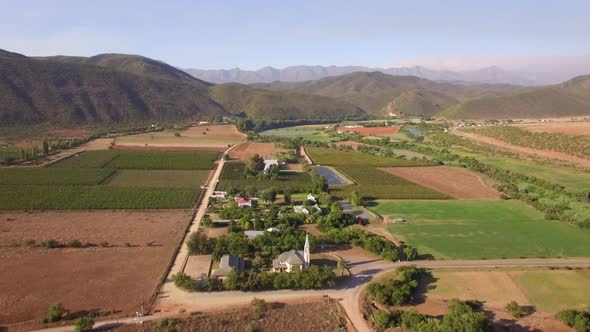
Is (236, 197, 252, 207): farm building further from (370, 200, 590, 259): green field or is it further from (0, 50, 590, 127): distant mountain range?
(0, 50, 590, 127): distant mountain range

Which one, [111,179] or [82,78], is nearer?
[111,179]

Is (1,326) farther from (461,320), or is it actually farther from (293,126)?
(293,126)

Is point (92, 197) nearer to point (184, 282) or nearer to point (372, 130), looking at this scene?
point (184, 282)

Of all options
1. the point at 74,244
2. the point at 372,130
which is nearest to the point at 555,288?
the point at 74,244

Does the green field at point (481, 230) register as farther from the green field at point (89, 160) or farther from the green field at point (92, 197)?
the green field at point (89, 160)

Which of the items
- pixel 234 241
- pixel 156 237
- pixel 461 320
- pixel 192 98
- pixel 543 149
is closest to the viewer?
pixel 461 320

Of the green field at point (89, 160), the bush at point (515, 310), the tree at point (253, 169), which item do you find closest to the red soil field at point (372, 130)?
the tree at point (253, 169)

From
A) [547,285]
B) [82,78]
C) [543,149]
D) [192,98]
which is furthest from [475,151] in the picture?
[82,78]
